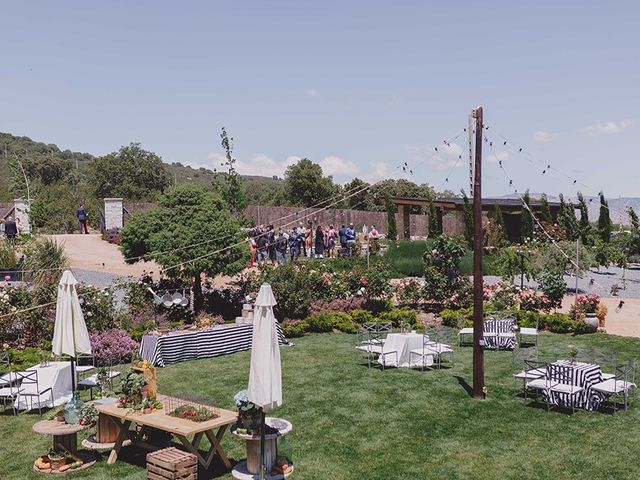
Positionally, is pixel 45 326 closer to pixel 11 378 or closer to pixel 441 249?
pixel 11 378

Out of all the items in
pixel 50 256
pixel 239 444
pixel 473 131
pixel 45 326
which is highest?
pixel 473 131

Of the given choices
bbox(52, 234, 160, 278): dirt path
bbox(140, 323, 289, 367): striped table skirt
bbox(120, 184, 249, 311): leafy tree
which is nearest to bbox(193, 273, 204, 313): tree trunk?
bbox(120, 184, 249, 311): leafy tree

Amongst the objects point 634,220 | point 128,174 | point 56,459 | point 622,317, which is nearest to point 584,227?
point 634,220

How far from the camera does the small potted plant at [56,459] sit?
952cm

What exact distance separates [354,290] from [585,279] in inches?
539

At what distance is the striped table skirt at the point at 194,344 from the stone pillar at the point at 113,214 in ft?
76.2

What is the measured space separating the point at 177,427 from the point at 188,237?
11286 mm

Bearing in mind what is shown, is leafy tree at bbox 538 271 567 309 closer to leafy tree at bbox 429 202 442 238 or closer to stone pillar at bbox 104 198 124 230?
leafy tree at bbox 429 202 442 238

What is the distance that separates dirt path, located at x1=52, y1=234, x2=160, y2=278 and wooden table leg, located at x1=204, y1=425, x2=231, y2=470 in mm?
17936

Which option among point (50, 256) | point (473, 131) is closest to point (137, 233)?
point (50, 256)

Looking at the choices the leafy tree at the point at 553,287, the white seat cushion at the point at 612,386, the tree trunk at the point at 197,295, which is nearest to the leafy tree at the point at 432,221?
the leafy tree at the point at 553,287

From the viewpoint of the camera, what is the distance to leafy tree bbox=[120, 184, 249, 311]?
1956cm

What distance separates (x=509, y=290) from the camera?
21609 mm

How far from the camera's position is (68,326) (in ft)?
36.4
